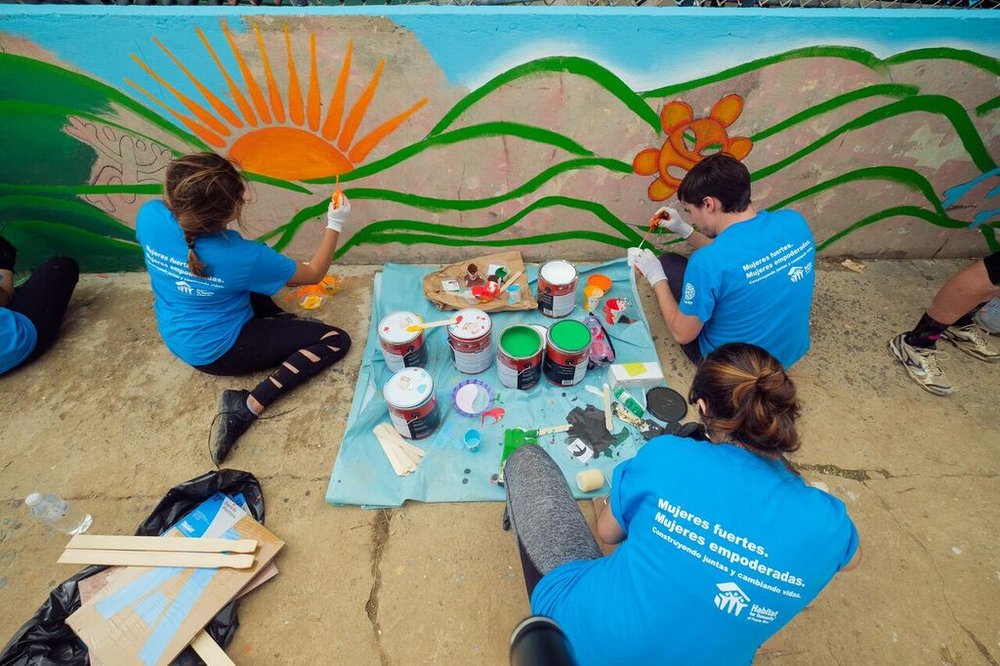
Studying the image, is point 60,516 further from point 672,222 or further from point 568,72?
point 672,222

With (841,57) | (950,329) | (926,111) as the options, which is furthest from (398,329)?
(950,329)

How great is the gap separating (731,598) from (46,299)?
409 centimetres

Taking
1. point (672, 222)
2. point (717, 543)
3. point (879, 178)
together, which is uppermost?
point (879, 178)

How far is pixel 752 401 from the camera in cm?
136

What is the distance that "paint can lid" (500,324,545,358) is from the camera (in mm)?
2607

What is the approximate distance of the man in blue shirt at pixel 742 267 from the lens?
2.22m

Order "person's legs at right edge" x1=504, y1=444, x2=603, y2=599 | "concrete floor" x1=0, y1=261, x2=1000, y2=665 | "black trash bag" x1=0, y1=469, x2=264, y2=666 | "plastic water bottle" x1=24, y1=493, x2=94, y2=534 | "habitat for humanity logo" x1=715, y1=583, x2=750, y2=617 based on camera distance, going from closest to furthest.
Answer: "habitat for humanity logo" x1=715, y1=583, x2=750, y2=617, "person's legs at right edge" x1=504, y1=444, x2=603, y2=599, "black trash bag" x1=0, y1=469, x2=264, y2=666, "concrete floor" x1=0, y1=261, x2=1000, y2=665, "plastic water bottle" x1=24, y1=493, x2=94, y2=534

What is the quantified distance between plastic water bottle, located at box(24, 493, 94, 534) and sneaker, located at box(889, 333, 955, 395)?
478 centimetres

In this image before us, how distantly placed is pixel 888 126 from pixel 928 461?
2071 mm

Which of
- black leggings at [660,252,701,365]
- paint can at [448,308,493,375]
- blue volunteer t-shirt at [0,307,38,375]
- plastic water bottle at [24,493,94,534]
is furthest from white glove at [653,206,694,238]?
blue volunteer t-shirt at [0,307,38,375]

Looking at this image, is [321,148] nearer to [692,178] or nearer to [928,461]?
[692,178]

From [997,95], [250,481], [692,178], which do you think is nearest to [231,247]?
[250,481]

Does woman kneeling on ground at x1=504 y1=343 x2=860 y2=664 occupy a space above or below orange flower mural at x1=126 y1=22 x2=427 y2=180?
below

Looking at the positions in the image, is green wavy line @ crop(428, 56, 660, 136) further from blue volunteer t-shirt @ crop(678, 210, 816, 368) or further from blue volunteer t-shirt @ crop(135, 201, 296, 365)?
blue volunteer t-shirt @ crop(135, 201, 296, 365)
